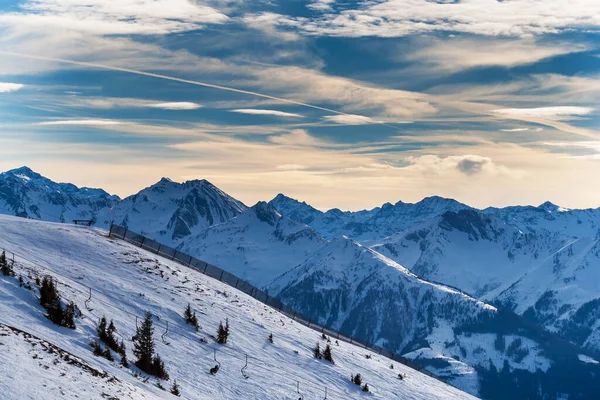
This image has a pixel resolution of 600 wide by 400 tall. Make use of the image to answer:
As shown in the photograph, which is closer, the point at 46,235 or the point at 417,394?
the point at 417,394

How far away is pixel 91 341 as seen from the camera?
2795cm

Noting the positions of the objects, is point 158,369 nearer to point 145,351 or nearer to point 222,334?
point 145,351

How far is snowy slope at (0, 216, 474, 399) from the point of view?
1075 inches

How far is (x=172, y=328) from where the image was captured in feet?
115

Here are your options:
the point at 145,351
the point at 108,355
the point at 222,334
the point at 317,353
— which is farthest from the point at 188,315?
the point at 108,355

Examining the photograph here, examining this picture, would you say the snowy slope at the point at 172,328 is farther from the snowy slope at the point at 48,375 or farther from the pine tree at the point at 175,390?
the pine tree at the point at 175,390

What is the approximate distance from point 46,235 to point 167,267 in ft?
25.8

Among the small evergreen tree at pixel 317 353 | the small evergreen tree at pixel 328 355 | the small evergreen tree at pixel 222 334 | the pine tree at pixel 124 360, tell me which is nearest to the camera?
the pine tree at pixel 124 360

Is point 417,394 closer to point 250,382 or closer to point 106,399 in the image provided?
point 250,382

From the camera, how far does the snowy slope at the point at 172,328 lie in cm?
2730

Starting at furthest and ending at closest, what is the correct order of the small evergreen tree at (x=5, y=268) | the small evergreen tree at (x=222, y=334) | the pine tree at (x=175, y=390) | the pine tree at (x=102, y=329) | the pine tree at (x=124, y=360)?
the small evergreen tree at (x=222, y=334), the small evergreen tree at (x=5, y=268), the pine tree at (x=102, y=329), the pine tree at (x=124, y=360), the pine tree at (x=175, y=390)

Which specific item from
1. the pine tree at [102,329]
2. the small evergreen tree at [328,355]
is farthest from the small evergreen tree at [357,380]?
the pine tree at [102,329]

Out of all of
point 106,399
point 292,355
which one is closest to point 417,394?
point 292,355

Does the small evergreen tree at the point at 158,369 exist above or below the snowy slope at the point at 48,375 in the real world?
below
